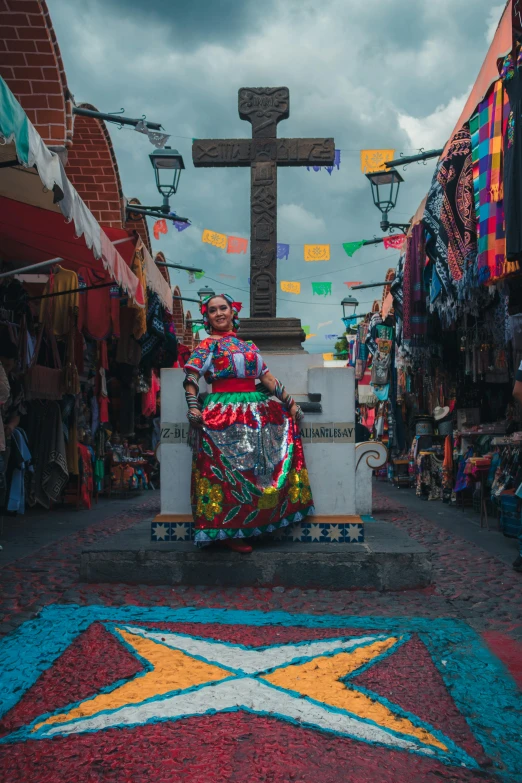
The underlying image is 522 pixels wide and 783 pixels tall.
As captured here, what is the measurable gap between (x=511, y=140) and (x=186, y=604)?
13.1ft

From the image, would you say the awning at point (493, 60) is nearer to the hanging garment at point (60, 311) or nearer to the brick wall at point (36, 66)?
the brick wall at point (36, 66)

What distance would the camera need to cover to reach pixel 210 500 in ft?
15.6

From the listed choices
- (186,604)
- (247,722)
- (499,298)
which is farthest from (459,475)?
(247,722)

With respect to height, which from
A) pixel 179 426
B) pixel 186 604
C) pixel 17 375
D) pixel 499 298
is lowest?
pixel 186 604

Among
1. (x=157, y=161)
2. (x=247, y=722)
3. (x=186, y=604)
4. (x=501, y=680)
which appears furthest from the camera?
(x=157, y=161)

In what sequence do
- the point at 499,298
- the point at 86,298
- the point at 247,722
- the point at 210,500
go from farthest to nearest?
the point at 86,298 → the point at 499,298 → the point at 210,500 → the point at 247,722

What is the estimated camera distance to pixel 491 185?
17.3 feet

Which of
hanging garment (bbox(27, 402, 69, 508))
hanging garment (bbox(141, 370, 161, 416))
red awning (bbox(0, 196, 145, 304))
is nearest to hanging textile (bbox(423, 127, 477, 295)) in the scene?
red awning (bbox(0, 196, 145, 304))

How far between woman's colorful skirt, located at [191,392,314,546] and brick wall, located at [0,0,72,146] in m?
3.89

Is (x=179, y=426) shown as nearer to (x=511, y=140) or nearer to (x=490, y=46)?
(x=511, y=140)

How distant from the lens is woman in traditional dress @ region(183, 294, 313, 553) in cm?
473

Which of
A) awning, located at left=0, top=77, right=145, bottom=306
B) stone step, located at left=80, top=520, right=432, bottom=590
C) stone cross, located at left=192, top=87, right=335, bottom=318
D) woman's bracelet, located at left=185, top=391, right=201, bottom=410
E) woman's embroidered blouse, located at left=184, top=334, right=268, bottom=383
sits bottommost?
stone step, located at left=80, top=520, right=432, bottom=590

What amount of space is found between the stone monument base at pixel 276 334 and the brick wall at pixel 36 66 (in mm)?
2954

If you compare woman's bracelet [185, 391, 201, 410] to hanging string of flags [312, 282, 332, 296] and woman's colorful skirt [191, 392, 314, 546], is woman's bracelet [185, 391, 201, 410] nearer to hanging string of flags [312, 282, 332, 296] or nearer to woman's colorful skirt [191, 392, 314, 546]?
woman's colorful skirt [191, 392, 314, 546]
